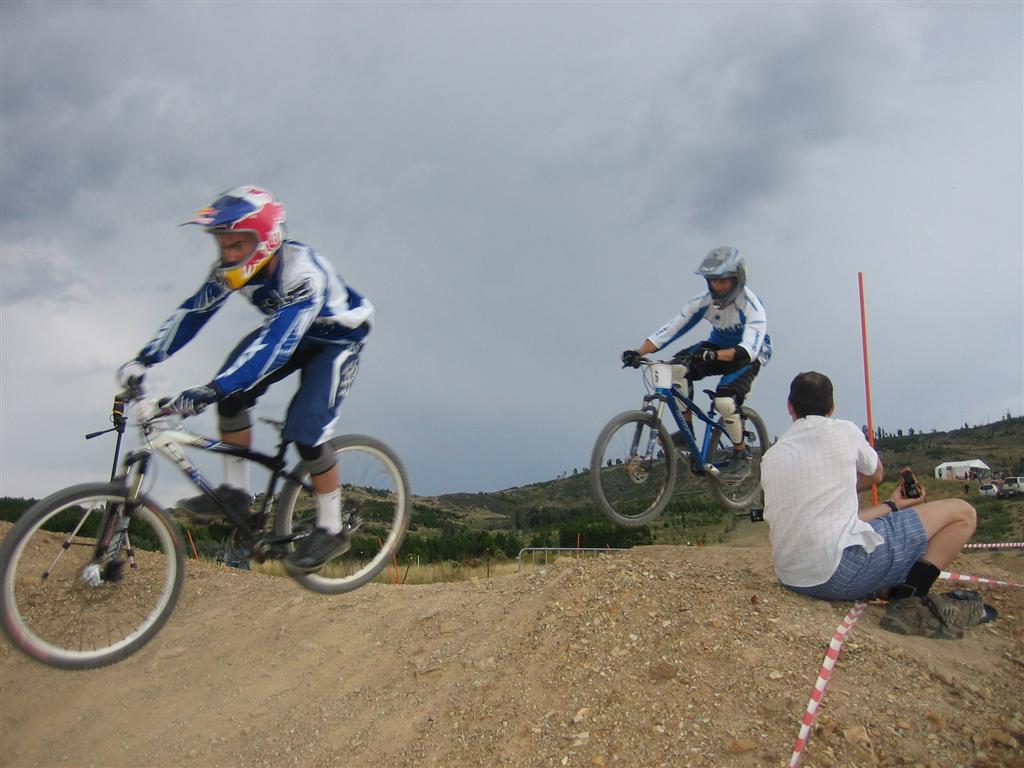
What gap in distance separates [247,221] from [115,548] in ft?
8.28

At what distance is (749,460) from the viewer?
34.7ft

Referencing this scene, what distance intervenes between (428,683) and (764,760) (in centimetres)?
380

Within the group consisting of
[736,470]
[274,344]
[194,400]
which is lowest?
[736,470]

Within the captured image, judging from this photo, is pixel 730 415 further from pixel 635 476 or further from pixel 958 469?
pixel 958 469

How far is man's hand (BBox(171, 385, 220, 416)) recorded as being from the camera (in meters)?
5.49

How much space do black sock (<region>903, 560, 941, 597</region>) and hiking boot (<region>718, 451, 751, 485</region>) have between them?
296 centimetres

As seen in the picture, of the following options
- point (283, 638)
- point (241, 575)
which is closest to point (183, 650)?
point (283, 638)

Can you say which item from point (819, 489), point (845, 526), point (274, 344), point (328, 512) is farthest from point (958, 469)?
point (274, 344)

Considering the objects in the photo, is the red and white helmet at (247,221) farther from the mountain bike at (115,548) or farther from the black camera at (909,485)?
the black camera at (909,485)

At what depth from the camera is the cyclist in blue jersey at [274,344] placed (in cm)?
572

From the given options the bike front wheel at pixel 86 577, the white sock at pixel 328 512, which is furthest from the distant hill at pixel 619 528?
the bike front wheel at pixel 86 577

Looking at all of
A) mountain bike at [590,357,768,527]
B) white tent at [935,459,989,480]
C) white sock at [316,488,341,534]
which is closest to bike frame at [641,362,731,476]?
mountain bike at [590,357,768,527]

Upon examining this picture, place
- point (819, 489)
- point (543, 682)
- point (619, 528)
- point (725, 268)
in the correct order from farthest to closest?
1. point (619, 528)
2. point (725, 268)
3. point (543, 682)
4. point (819, 489)

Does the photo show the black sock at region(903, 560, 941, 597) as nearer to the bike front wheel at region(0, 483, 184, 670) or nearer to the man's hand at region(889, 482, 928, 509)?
the man's hand at region(889, 482, 928, 509)
